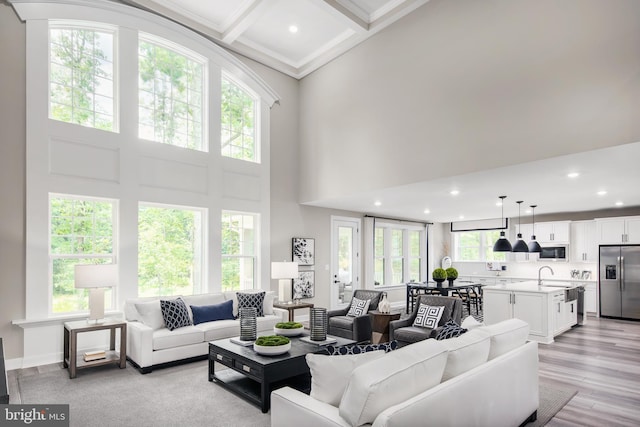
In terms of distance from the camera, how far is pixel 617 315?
26.3 feet

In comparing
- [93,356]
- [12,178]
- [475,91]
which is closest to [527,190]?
[475,91]

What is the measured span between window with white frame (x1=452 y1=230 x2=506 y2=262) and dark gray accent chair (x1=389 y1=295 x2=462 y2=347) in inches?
264

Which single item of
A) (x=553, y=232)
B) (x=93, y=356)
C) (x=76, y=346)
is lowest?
(x=93, y=356)

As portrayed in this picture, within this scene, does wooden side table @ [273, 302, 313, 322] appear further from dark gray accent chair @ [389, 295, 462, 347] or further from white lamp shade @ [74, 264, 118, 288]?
white lamp shade @ [74, 264, 118, 288]

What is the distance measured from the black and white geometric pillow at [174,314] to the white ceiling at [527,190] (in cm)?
348

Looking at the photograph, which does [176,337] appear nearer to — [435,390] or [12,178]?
[12,178]

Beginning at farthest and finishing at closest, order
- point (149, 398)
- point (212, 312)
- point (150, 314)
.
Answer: point (212, 312) → point (150, 314) → point (149, 398)

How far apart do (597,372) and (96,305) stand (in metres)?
5.93

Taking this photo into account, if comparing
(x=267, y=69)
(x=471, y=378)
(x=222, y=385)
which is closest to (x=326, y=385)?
(x=471, y=378)

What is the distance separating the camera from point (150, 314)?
4887 mm

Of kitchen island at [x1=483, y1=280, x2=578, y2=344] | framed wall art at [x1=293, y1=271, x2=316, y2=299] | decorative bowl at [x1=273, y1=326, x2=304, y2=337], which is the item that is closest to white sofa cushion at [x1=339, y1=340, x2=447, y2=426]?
decorative bowl at [x1=273, y1=326, x2=304, y2=337]

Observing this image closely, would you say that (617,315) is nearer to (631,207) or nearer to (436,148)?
(631,207)

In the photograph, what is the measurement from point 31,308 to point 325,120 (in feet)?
17.8

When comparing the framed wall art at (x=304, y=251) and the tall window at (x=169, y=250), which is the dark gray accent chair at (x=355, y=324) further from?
the tall window at (x=169, y=250)
